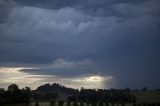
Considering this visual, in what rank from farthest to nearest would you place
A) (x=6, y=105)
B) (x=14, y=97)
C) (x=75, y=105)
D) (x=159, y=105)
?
(x=159, y=105), (x=75, y=105), (x=14, y=97), (x=6, y=105)

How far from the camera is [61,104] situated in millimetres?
171375

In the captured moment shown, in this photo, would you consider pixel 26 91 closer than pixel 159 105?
Yes

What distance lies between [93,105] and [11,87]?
50491 millimetres

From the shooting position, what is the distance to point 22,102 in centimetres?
14450

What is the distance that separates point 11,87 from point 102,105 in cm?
5212

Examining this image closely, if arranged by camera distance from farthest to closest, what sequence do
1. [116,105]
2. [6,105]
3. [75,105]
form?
[116,105], [75,105], [6,105]

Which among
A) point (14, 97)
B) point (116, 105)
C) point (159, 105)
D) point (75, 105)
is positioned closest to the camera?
point (14, 97)

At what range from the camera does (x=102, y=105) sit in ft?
604

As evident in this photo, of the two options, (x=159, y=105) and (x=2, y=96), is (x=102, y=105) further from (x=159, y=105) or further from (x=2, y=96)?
(x=2, y=96)

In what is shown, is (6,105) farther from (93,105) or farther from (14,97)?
(93,105)

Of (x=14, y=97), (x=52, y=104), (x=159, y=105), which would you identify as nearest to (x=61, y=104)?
(x=52, y=104)

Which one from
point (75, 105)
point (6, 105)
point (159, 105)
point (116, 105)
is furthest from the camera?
point (116, 105)

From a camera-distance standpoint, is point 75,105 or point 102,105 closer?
point 75,105

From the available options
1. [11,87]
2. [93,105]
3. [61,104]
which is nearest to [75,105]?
[61,104]
